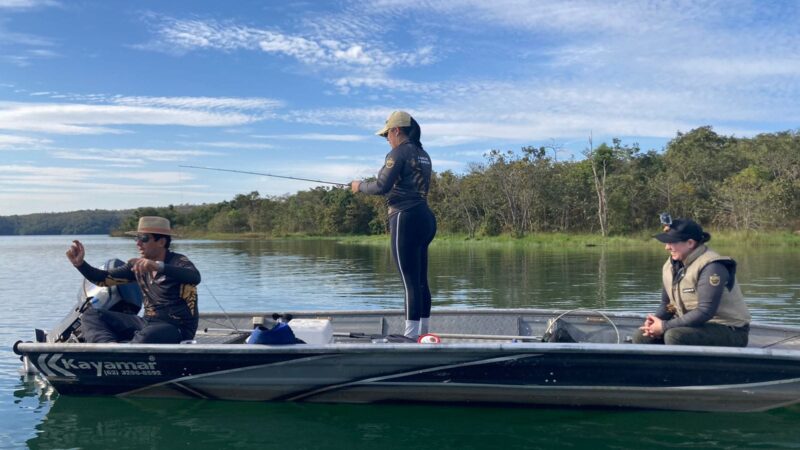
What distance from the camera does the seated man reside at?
16.6ft

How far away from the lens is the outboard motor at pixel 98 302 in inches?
219

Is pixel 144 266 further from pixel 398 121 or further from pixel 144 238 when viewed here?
pixel 398 121

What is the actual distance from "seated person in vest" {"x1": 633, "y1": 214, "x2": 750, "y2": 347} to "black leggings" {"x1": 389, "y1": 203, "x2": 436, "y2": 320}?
1.79 m

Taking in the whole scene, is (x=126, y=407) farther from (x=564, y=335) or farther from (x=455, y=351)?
(x=564, y=335)

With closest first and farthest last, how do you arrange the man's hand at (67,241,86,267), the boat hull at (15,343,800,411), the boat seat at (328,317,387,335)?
the boat hull at (15,343,800,411) → the man's hand at (67,241,86,267) → the boat seat at (328,317,387,335)

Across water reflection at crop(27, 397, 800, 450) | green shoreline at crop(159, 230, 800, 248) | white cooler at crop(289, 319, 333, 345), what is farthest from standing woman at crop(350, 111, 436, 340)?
green shoreline at crop(159, 230, 800, 248)

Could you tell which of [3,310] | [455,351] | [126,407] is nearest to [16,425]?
[126,407]

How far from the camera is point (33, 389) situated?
18.9 ft

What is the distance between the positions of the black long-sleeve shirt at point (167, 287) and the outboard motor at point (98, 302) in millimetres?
284

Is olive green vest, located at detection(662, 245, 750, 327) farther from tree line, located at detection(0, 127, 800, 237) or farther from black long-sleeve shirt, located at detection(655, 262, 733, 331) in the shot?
tree line, located at detection(0, 127, 800, 237)

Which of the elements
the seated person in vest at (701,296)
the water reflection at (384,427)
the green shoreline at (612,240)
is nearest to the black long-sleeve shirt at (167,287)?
the water reflection at (384,427)

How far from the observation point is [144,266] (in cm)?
493

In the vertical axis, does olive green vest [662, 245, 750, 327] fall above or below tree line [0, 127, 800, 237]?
below

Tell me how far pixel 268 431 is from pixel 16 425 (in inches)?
74.5
